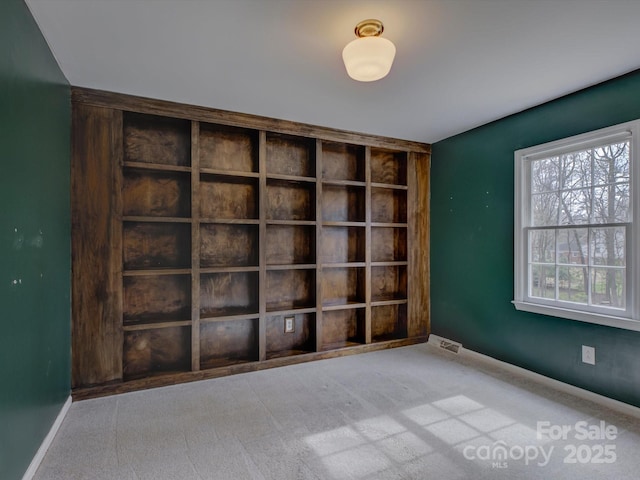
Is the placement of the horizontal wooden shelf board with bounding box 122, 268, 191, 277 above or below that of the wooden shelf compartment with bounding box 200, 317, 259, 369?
above

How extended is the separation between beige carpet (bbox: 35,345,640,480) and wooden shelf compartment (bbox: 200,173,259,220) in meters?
1.59

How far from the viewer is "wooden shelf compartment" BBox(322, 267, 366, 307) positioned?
13.0ft

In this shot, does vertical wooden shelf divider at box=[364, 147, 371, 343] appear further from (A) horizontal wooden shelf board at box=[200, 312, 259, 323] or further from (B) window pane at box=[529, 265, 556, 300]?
(B) window pane at box=[529, 265, 556, 300]

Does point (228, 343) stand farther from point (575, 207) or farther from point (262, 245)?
point (575, 207)

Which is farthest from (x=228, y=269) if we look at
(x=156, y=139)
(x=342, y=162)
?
(x=342, y=162)

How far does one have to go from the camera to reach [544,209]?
3.09 metres

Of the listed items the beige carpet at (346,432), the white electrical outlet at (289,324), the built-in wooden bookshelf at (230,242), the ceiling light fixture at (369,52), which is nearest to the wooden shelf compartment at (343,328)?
the built-in wooden bookshelf at (230,242)

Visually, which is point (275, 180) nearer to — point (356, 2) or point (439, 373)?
point (356, 2)

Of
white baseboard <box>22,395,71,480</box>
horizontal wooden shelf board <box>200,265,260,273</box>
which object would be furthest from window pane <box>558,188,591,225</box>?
white baseboard <box>22,395,71,480</box>

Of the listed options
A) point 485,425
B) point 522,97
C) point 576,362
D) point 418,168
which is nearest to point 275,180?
point 418,168

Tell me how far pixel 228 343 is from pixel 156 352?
65cm

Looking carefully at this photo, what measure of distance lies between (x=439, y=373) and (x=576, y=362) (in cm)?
109

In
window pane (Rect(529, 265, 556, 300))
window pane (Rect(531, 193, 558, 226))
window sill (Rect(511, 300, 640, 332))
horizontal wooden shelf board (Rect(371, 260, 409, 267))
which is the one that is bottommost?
window sill (Rect(511, 300, 640, 332))

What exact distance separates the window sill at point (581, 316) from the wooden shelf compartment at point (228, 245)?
2.60 m
